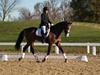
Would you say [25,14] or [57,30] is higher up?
[57,30]

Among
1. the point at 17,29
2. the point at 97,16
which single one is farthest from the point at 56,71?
the point at 97,16

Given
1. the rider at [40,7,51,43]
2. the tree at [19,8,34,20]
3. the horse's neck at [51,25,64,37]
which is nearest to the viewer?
the rider at [40,7,51,43]

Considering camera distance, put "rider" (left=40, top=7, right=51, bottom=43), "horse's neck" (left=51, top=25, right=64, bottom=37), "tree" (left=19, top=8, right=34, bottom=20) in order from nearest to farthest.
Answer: "rider" (left=40, top=7, right=51, bottom=43)
"horse's neck" (left=51, top=25, right=64, bottom=37)
"tree" (left=19, top=8, right=34, bottom=20)

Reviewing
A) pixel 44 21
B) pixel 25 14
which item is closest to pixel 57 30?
pixel 44 21

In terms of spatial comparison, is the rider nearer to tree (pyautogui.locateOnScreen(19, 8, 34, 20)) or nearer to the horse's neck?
the horse's neck

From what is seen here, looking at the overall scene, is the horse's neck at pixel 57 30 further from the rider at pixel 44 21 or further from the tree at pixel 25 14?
the tree at pixel 25 14

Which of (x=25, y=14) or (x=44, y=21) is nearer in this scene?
(x=44, y=21)

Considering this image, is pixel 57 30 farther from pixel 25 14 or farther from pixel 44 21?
pixel 25 14

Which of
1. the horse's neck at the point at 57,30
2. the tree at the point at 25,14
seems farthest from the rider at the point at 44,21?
the tree at the point at 25,14

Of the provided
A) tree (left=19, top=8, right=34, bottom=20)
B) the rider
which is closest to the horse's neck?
the rider

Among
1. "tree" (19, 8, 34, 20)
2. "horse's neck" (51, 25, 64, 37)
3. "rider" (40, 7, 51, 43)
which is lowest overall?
"tree" (19, 8, 34, 20)

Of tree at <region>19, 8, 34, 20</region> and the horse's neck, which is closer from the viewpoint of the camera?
the horse's neck

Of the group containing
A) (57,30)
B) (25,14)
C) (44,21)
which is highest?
(44,21)

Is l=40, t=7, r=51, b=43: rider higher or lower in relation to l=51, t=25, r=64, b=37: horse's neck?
higher
